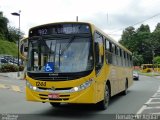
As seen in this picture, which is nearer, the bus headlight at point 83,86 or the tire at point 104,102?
the bus headlight at point 83,86

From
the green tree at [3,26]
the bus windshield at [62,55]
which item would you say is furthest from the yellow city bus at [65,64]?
the green tree at [3,26]

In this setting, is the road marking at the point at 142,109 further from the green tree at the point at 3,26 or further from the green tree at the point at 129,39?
the green tree at the point at 129,39

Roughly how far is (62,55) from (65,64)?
34cm

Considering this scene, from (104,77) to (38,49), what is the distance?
9.11 ft

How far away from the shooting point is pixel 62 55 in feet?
38.1

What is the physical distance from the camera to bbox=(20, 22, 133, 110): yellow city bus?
11.3m

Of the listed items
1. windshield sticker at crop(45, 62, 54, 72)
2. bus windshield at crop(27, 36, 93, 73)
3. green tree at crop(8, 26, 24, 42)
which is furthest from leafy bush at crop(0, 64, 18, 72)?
green tree at crop(8, 26, 24, 42)

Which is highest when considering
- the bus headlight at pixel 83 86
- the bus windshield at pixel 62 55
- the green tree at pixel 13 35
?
the green tree at pixel 13 35

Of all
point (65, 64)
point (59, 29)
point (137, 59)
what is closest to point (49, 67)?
point (65, 64)

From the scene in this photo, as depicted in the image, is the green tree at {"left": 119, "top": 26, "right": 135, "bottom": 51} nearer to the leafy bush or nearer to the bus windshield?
the leafy bush

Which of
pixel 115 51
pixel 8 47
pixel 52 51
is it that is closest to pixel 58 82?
pixel 52 51

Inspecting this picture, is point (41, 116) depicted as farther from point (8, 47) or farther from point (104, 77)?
point (8, 47)

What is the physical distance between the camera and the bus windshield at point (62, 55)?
37.7 feet

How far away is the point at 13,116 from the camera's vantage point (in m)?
11.5
